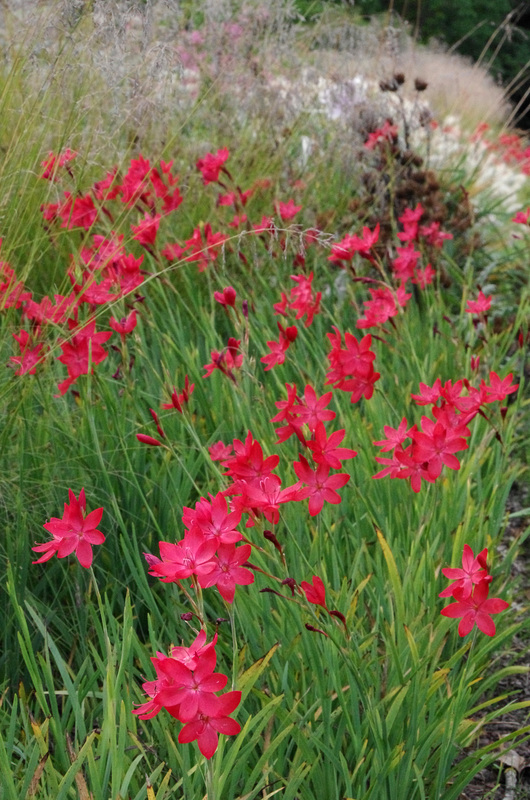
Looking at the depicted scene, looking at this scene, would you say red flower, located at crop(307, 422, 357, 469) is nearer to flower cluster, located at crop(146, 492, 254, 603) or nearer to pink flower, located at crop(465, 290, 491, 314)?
flower cluster, located at crop(146, 492, 254, 603)

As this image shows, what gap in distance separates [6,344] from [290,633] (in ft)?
3.61

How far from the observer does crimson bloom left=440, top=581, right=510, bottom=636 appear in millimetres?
1185

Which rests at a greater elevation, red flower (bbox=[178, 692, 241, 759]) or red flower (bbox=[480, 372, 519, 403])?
red flower (bbox=[480, 372, 519, 403])

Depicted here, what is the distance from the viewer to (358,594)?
1.69m

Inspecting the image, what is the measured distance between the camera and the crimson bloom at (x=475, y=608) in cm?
118

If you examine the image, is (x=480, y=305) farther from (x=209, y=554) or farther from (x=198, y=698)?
(x=198, y=698)

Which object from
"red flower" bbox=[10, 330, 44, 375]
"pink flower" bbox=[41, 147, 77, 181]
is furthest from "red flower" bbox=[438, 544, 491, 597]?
"pink flower" bbox=[41, 147, 77, 181]

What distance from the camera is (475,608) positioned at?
1.21m

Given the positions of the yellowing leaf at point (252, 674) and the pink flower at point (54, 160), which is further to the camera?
the pink flower at point (54, 160)

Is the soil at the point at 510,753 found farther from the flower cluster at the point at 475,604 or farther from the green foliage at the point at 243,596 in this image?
the flower cluster at the point at 475,604

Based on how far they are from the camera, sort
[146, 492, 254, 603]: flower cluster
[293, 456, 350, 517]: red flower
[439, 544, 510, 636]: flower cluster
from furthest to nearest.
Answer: [293, 456, 350, 517]: red flower < [439, 544, 510, 636]: flower cluster < [146, 492, 254, 603]: flower cluster

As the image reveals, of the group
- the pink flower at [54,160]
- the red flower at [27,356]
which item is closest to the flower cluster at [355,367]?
the red flower at [27,356]

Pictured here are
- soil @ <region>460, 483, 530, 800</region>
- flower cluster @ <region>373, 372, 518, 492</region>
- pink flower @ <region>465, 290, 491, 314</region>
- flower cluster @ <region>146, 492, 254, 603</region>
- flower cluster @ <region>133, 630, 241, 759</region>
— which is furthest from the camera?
pink flower @ <region>465, 290, 491, 314</region>

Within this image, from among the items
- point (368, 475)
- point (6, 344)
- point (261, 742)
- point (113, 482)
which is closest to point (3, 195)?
point (6, 344)
